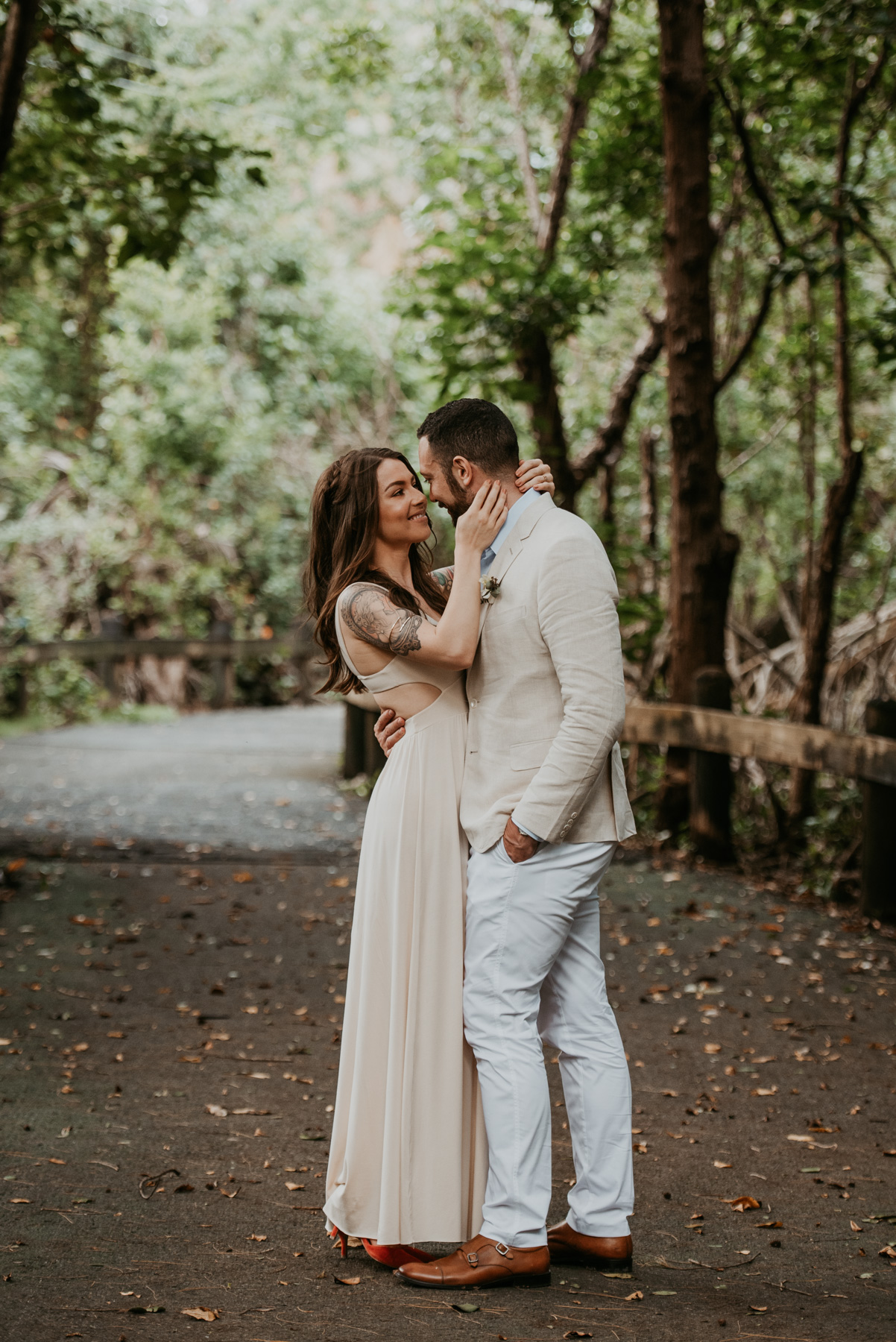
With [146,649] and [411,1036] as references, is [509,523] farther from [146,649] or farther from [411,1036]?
[146,649]

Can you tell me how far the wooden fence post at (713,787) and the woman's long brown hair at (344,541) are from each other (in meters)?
5.04

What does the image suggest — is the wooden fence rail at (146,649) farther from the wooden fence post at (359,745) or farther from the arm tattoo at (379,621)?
the arm tattoo at (379,621)

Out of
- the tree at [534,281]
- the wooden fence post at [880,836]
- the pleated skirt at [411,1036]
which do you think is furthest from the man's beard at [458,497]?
the tree at [534,281]

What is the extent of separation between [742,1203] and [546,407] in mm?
7446

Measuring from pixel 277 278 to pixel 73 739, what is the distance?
35.2 ft

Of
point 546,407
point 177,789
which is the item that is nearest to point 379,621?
point 546,407

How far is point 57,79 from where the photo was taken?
893cm

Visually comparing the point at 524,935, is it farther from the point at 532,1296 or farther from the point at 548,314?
the point at 548,314

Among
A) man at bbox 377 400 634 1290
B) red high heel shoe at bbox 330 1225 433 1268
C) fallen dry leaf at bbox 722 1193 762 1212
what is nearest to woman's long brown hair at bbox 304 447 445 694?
man at bbox 377 400 634 1290

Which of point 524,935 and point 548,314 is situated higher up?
point 548,314

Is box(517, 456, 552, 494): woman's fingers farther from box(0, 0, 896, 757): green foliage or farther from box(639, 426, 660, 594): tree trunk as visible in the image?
box(639, 426, 660, 594): tree trunk

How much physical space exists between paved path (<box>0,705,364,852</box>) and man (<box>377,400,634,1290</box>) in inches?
233

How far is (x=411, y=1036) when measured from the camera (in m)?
3.32

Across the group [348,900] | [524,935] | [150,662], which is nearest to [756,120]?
[348,900]
